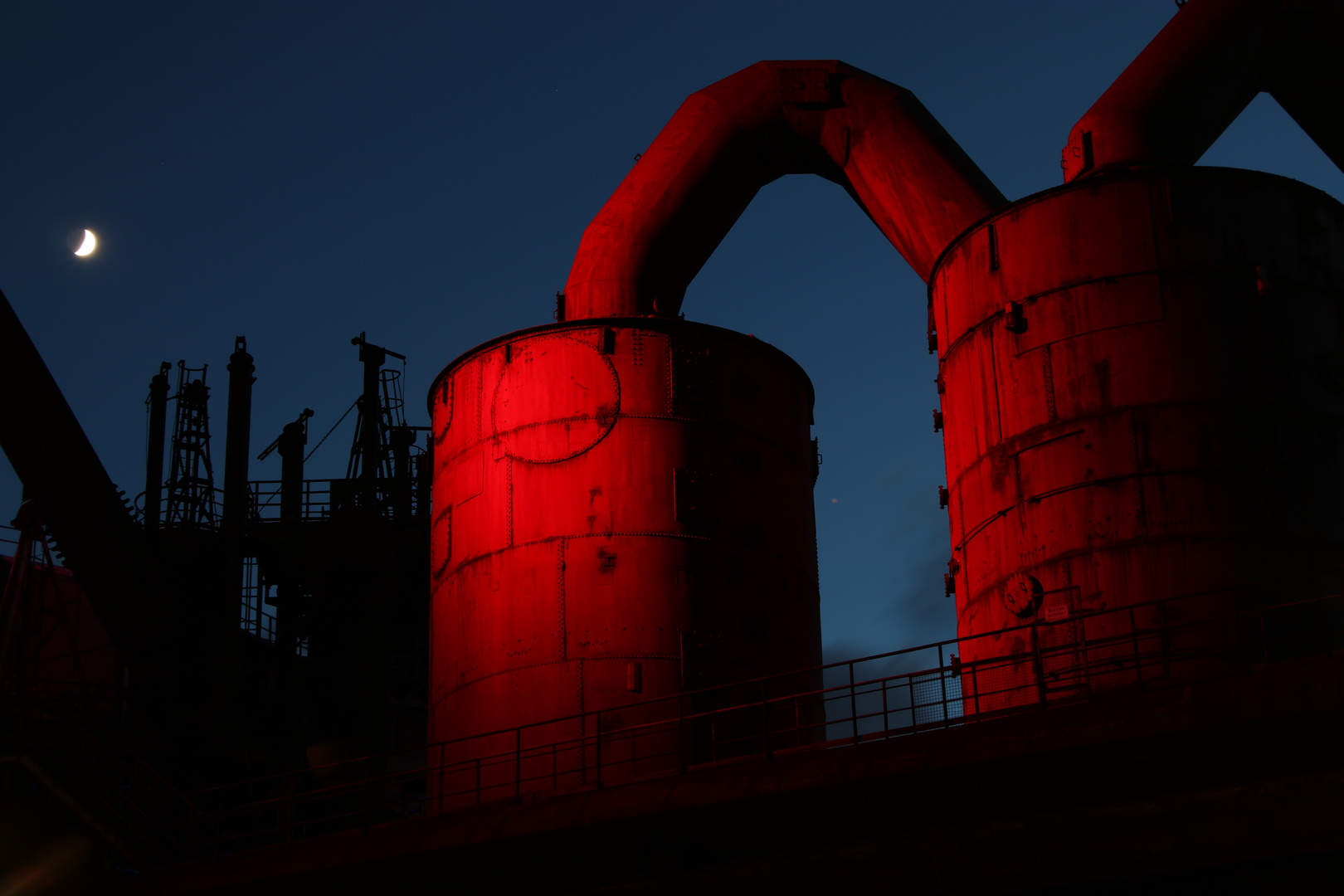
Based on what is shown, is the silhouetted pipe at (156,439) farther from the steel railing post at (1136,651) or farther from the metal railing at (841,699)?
the steel railing post at (1136,651)

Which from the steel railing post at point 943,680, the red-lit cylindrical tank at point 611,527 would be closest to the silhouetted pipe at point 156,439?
the red-lit cylindrical tank at point 611,527

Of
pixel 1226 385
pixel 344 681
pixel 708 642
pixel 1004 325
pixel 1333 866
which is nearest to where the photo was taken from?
pixel 1333 866

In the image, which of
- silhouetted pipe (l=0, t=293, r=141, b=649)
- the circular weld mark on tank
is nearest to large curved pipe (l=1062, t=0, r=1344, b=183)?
the circular weld mark on tank

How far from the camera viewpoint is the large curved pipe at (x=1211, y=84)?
20547 mm

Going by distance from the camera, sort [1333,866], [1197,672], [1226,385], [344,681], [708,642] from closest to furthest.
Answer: [1333,866] < [1197,672] < [1226,385] < [708,642] < [344,681]

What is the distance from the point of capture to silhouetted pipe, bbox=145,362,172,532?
115 ft

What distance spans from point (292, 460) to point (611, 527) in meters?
17.8

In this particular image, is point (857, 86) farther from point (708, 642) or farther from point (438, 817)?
point (438, 817)

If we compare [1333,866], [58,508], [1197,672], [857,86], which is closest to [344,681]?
[58,508]

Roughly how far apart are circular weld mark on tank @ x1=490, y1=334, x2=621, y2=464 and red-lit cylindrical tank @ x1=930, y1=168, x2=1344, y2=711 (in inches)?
212

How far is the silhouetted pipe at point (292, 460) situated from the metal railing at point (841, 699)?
13.7 metres

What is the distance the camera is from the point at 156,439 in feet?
123

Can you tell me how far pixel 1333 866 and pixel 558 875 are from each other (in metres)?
8.64

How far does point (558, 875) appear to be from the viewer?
59.0 ft
